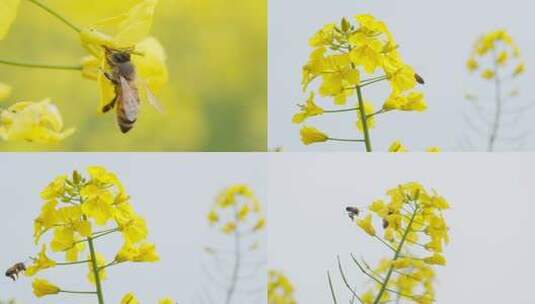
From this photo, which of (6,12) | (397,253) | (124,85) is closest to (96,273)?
(124,85)

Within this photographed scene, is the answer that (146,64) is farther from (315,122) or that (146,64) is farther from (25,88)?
(315,122)

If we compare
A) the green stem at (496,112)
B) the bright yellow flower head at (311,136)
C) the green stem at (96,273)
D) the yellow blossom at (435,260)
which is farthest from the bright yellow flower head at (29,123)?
the green stem at (496,112)

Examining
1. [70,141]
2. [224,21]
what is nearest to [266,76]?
[224,21]

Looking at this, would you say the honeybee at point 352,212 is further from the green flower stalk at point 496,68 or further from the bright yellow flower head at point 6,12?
the bright yellow flower head at point 6,12

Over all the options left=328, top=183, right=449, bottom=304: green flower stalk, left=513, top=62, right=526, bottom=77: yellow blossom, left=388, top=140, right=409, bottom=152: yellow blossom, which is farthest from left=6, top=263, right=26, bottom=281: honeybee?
left=513, top=62, right=526, bottom=77: yellow blossom

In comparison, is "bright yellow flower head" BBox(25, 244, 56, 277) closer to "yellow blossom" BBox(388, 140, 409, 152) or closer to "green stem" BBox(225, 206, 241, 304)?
"green stem" BBox(225, 206, 241, 304)

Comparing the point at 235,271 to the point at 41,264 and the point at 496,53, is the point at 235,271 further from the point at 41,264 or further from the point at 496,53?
the point at 496,53
